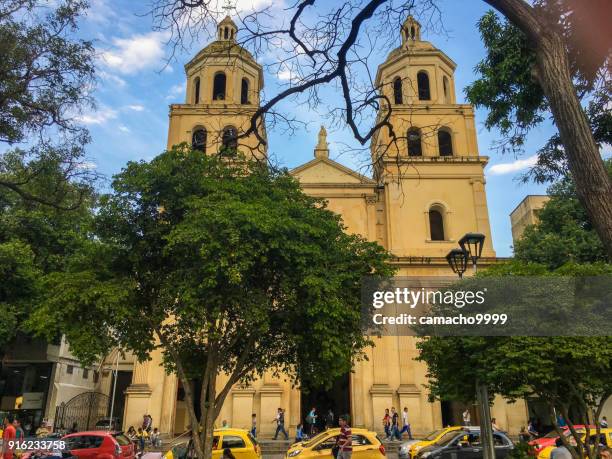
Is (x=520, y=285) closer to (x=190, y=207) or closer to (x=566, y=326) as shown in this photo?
(x=566, y=326)

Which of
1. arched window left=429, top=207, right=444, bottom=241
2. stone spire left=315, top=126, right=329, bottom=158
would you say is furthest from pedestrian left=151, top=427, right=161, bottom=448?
stone spire left=315, top=126, right=329, bottom=158

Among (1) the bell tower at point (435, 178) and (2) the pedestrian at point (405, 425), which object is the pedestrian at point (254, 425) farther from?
(1) the bell tower at point (435, 178)

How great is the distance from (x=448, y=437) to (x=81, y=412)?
17635 mm

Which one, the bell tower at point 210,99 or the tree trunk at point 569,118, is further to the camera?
the bell tower at point 210,99

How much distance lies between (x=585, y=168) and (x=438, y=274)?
71.3 feet

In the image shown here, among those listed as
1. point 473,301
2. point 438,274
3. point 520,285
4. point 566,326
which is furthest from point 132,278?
point 438,274

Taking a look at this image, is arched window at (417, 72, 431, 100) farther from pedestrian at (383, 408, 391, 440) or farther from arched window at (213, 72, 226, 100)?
pedestrian at (383, 408, 391, 440)

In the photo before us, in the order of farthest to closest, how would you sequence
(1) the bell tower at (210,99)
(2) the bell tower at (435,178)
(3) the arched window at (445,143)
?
(3) the arched window at (445,143) → (1) the bell tower at (210,99) → (2) the bell tower at (435,178)

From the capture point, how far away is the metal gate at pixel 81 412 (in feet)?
75.4

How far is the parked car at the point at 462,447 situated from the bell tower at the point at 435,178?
436 inches

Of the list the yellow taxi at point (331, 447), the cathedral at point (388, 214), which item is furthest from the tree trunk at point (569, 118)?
the cathedral at point (388, 214)

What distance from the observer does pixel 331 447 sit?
13.8 meters

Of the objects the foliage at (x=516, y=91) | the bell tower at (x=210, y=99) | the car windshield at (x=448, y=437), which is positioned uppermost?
the bell tower at (x=210, y=99)

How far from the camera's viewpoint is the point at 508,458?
39.6 feet
